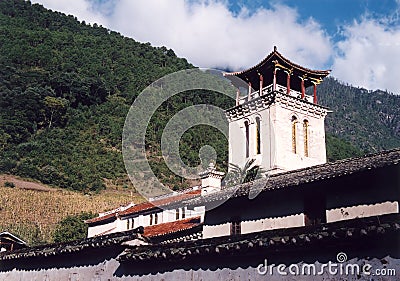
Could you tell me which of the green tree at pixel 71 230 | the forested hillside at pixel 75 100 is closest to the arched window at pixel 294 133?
the green tree at pixel 71 230

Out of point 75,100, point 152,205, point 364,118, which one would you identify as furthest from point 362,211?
point 364,118

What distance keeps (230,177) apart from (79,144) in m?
45.2

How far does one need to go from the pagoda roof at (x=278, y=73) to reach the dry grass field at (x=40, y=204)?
2437 cm

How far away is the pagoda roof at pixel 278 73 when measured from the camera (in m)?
41.2

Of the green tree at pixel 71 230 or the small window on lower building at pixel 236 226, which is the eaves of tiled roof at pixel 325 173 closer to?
the small window on lower building at pixel 236 226

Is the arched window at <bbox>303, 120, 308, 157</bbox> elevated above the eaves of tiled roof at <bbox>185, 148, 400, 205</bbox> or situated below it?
above

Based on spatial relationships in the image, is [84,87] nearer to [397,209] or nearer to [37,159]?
[37,159]

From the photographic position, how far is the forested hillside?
7606cm

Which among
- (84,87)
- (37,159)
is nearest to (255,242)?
(37,159)

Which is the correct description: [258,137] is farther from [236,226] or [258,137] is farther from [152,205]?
[236,226]

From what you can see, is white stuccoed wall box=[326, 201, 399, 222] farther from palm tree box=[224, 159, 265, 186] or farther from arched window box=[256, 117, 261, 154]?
arched window box=[256, 117, 261, 154]

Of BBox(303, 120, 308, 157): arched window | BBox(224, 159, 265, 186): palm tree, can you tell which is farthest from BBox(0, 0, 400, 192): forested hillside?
BBox(303, 120, 308, 157): arched window

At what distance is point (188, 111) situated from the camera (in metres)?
84.9

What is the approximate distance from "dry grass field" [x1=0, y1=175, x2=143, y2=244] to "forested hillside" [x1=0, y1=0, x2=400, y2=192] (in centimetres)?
316
